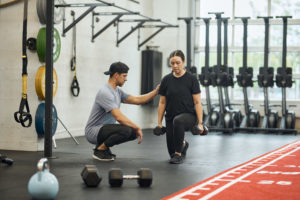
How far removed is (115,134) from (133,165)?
39cm

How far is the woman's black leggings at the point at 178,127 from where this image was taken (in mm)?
5164

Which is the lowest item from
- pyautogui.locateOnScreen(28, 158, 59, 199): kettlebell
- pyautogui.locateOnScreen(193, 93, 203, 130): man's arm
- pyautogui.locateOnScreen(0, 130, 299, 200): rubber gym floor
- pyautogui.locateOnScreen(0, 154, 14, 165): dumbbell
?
pyautogui.locateOnScreen(0, 130, 299, 200): rubber gym floor

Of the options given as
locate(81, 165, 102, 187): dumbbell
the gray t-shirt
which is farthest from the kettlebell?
the gray t-shirt

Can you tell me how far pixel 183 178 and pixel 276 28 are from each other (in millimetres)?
8153

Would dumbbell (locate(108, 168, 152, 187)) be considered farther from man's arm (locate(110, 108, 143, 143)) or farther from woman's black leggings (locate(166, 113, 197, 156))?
woman's black leggings (locate(166, 113, 197, 156))

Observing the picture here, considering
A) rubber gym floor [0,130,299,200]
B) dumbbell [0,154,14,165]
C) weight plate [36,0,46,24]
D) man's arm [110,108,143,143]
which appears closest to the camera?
rubber gym floor [0,130,299,200]

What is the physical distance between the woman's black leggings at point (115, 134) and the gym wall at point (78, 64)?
1.32 meters

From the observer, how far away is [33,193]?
2943 mm

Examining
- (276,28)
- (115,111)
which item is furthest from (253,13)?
(115,111)

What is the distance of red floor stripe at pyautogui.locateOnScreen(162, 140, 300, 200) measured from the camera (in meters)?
3.34

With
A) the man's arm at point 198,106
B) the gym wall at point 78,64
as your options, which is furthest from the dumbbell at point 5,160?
the man's arm at point 198,106

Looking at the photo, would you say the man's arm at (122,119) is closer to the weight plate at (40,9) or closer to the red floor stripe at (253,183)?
the red floor stripe at (253,183)

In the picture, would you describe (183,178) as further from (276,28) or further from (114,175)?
(276,28)

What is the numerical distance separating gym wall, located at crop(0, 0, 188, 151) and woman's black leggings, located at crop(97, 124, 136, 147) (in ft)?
4.35
